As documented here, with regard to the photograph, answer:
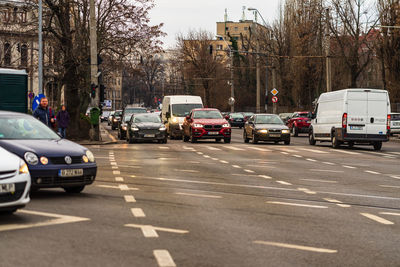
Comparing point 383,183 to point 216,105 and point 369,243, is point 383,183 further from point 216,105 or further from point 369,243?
point 216,105

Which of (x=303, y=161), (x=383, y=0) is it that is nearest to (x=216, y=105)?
(x=383, y=0)

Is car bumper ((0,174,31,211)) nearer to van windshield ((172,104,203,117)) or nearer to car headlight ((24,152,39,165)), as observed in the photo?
car headlight ((24,152,39,165))

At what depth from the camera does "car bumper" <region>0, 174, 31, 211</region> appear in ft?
27.6

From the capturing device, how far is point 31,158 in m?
10.8

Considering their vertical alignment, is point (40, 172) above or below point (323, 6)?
below

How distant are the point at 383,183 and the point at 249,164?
18.4ft

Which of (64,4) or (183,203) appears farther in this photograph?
(64,4)

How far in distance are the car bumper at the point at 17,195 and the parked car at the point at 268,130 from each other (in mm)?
24804

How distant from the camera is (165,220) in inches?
349

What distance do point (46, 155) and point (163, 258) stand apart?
16.1 ft

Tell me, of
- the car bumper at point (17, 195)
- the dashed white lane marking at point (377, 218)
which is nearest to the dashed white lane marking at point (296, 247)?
the dashed white lane marking at point (377, 218)

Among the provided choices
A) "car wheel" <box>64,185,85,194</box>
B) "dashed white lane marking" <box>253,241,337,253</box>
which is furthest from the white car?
"car wheel" <box>64,185,85,194</box>

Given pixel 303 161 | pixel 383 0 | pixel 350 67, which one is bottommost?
pixel 303 161

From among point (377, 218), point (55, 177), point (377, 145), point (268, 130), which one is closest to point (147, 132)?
point (268, 130)
